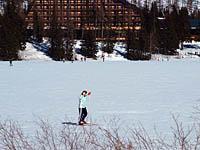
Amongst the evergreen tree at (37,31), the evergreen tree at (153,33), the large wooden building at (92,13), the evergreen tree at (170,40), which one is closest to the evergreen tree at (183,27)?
the evergreen tree at (170,40)

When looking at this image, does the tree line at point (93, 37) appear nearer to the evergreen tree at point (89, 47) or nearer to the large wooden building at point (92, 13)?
the evergreen tree at point (89, 47)

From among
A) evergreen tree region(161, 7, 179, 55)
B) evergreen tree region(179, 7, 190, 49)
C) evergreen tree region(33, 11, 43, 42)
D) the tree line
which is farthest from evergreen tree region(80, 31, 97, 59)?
evergreen tree region(179, 7, 190, 49)

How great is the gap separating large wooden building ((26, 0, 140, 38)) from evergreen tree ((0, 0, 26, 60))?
34.2 feet

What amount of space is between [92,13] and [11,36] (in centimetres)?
2211

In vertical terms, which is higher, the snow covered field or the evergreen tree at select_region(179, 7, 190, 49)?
the evergreen tree at select_region(179, 7, 190, 49)

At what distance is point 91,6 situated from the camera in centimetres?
7638

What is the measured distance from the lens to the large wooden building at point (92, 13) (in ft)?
236

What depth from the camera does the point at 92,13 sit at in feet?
245

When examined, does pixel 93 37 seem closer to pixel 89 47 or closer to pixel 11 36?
pixel 89 47

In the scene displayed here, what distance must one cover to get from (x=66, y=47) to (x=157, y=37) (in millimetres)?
16652

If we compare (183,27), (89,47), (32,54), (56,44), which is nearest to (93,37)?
(89,47)

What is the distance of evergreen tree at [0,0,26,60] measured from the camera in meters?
53.6

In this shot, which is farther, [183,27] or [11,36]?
[183,27]

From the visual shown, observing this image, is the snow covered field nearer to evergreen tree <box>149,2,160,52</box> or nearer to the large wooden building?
evergreen tree <box>149,2,160,52</box>
